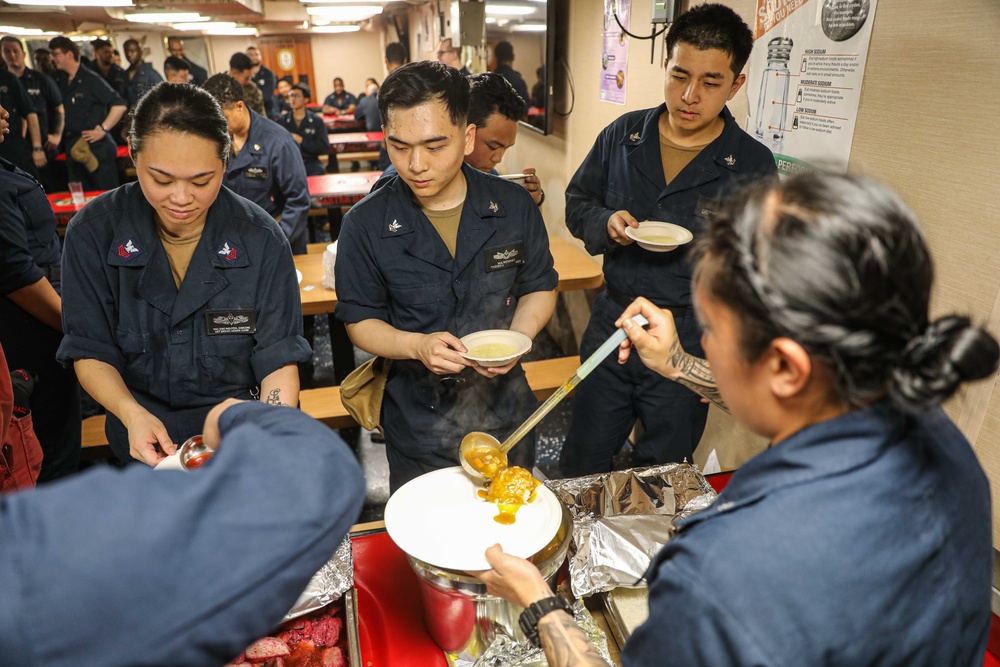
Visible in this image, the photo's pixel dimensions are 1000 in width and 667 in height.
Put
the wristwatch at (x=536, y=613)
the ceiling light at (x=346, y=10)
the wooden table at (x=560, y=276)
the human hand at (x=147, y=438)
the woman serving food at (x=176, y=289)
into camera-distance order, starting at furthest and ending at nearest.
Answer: the ceiling light at (x=346, y=10) < the wooden table at (x=560, y=276) < the woman serving food at (x=176, y=289) < the human hand at (x=147, y=438) < the wristwatch at (x=536, y=613)

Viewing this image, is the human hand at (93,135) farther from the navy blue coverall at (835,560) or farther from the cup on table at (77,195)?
the navy blue coverall at (835,560)

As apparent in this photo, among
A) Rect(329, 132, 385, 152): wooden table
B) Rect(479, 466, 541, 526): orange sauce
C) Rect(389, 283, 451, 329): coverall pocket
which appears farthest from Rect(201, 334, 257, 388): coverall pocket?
Rect(329, 132, 385, 152): wooden table

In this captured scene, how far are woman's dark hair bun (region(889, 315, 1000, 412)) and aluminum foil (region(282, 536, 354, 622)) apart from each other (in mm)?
1067

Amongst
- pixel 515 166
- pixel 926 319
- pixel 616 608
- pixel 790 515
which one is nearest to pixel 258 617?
pixel 790 515

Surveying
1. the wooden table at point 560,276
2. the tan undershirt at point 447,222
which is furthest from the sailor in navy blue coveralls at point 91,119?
the tan undershirt at point 447,222

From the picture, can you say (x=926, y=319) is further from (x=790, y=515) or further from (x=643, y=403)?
(x=643, y=403)

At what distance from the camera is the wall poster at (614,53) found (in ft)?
11.4

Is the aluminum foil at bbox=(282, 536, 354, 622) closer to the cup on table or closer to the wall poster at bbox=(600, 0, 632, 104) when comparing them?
the wall poster at bbox=(600, 0, 632, 104)

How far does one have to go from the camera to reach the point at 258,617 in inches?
24.1

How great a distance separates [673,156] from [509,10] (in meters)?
3.20

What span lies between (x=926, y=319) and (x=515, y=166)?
6.00 m

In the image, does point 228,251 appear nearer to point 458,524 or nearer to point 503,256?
point 503,256

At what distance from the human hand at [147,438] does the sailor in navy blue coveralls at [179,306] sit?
209 millimetres

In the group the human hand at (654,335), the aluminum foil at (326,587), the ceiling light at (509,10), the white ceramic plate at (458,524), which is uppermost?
the ceiling light at (509,10)
